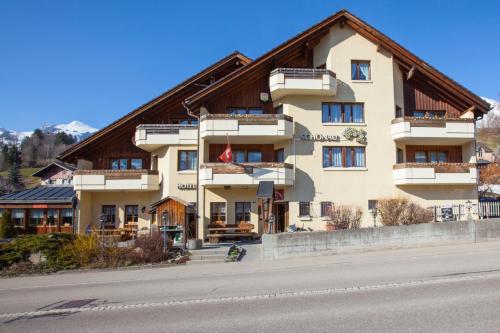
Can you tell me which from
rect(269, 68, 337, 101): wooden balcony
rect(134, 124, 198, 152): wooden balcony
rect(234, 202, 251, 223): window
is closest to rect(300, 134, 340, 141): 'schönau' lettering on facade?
rect(269, 68, 337, 101): wooden balcony

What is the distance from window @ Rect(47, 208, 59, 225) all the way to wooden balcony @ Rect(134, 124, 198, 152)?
35.5ft

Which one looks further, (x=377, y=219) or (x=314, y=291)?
(x=377, y=219)

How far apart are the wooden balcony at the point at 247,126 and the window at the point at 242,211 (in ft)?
14.7

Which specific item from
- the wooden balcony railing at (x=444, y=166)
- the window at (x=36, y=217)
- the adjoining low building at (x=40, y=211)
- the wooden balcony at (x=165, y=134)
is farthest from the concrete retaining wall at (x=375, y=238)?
the window at (x=36, y=217)

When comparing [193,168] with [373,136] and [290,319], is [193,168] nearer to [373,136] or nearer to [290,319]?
[373,136]

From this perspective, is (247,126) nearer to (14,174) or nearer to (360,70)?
(360,70)

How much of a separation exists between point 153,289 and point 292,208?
1590 centimetres

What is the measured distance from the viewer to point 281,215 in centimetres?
2738

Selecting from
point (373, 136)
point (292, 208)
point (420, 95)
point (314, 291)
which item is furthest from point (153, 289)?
point (420, 95)

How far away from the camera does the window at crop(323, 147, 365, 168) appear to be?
27.2m

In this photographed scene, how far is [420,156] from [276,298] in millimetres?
23192

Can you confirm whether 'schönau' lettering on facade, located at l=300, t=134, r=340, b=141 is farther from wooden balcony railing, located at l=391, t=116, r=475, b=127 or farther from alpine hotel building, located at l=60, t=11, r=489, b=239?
wooden balcony railing, located at l=391, t=116, r=475, b=127

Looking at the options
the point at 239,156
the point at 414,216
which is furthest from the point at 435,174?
the point at 239,156

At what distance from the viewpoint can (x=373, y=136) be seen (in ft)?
90.0
